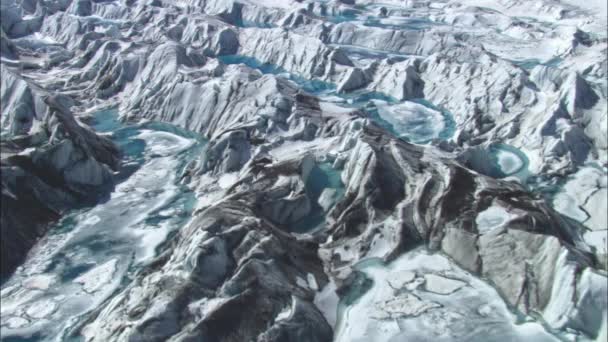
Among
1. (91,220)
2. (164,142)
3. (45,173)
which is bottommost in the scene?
(164,142)

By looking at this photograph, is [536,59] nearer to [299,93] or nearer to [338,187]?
[299,93]

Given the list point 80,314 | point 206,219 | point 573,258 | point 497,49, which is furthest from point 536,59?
point 80,314

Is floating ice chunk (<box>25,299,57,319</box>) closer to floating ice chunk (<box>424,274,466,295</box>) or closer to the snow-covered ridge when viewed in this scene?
the snow-covered ridge

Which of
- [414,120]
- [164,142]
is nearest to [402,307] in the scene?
[164,142]

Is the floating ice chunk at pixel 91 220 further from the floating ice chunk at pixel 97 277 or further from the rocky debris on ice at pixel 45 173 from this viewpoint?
the floating ice chunk at pixel 97 277

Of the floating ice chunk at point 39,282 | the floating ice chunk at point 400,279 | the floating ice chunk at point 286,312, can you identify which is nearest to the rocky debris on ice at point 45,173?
the floating ice chunk at point 39,282

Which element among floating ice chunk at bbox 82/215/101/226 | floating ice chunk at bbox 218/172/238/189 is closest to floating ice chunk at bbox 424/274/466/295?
floating ice chunk at bbox 218/172/238/189

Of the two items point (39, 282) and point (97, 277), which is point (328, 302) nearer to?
point (97, 277)
